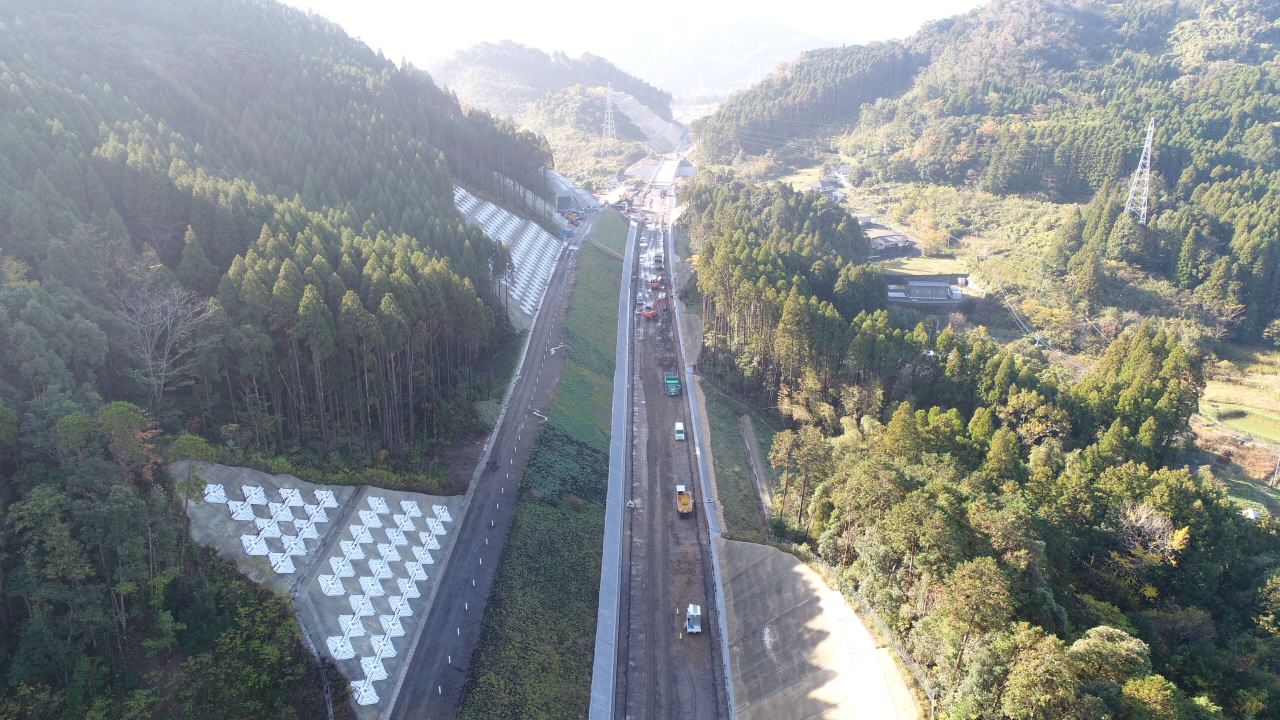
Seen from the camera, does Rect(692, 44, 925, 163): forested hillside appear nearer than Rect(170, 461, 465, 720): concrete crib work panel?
No

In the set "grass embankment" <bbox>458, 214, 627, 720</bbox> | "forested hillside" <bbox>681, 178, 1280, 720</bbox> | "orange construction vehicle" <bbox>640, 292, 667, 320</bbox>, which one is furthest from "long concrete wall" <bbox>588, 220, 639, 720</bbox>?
"forested hillside" <bbox>681, 178, 1280, 720</bbox>

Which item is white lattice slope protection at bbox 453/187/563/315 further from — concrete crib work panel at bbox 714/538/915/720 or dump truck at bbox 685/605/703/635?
concrete crib work panel at bbox 714/538/915/720

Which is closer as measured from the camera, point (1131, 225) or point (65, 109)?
point (65, 109)

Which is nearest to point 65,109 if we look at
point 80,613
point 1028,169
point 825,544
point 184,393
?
point 184,393

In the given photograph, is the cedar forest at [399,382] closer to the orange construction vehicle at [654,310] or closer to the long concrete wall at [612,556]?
the orange construction vehicle at [654,310]

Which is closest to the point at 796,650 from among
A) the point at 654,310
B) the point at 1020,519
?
the point at 1020,519

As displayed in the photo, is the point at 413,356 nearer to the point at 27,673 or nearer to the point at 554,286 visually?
the point at 27,673
